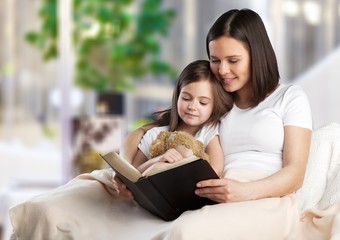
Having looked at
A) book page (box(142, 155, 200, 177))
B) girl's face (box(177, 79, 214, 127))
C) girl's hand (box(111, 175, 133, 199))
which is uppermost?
girl's face (box(177, 79, 214, 127))

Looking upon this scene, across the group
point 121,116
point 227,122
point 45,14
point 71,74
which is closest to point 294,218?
point 227,122

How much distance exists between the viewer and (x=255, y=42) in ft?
7.55

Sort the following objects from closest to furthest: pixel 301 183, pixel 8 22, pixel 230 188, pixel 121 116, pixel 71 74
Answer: pixel 230 188 → pixel 301 183 → pixel 121 116 → pixel 71 74 → pixel 8 22

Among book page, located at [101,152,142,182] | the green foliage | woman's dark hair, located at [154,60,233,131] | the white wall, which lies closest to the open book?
book page, located at [101,152,142,182]

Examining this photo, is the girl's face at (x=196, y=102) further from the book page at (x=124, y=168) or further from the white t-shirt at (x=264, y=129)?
the book page at (x=124, y=168)

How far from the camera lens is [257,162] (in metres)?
2.29

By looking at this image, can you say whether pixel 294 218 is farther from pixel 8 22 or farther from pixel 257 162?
pixel 8 22

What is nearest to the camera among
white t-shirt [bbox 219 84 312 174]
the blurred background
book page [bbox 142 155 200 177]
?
book page [bbox 142 155 200 177]

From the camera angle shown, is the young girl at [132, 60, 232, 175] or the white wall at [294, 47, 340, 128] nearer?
the young girl at [132, 60, 232, 175]

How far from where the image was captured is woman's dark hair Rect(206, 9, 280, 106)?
2.30m

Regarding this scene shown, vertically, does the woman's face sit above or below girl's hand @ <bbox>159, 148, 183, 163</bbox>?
above

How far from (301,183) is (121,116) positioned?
3287 mm

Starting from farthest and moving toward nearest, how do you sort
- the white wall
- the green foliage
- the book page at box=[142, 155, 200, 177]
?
the green foliage < the white wall < the book page at box=[142, 155, 200, 177]

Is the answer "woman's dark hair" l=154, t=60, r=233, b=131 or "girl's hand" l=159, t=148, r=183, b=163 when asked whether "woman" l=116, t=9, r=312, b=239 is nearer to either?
"woman's dark hair" l=154, t=60, r=233, b=131
